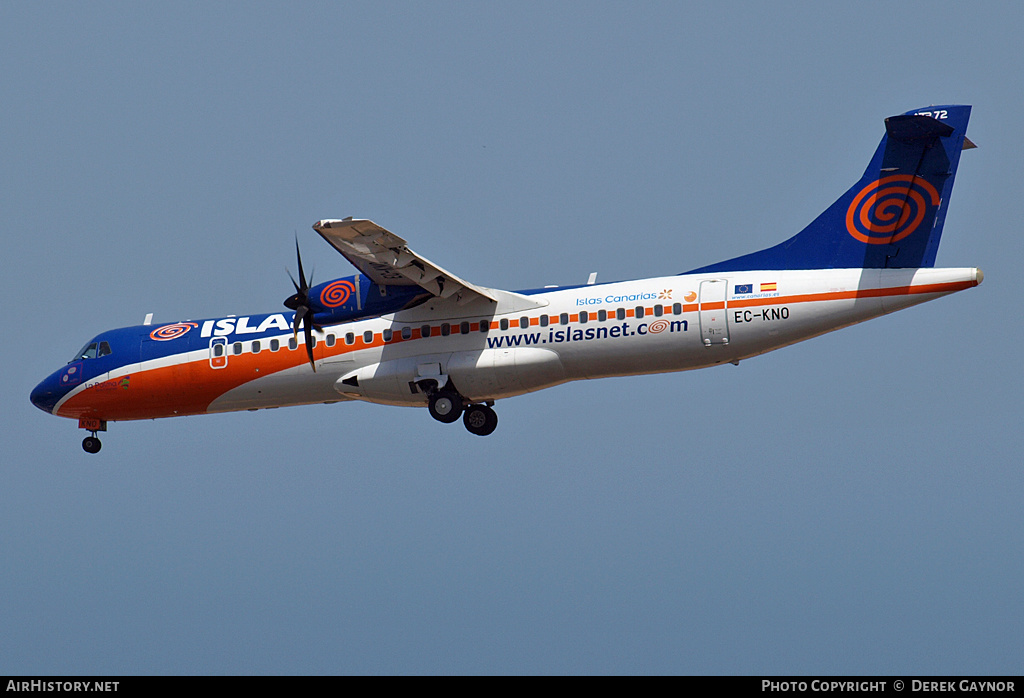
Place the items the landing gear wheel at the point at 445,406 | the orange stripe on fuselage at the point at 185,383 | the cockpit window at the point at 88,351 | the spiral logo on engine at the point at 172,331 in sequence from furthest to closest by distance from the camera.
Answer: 1. the cockpit window at the point at 88,351
2. the spiral logo on engine at the point at 172,331
3. the orange stripe on fuselage at the point at 185,383
4. the landing gear wheel at the point at 445,406

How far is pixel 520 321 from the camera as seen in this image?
26516mm

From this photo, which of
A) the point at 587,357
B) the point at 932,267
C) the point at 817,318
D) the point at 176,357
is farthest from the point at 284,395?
the point at 932,267

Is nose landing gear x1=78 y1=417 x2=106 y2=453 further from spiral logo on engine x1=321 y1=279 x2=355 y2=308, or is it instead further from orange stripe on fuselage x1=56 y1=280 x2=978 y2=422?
spiral logo on engine x1=321 y1=279 x2=355 y2=308

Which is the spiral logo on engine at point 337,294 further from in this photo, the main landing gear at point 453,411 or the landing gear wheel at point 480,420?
the landing gear wheel at point 480,420

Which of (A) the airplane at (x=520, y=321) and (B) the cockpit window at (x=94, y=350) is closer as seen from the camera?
(A) the airplane at (x=520, y=321)

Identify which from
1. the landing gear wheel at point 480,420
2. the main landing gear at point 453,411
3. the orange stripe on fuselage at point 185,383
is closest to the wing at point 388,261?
the orange stripe on fuselage at point 185,383

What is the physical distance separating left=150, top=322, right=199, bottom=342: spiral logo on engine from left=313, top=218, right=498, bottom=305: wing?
5.58 metres

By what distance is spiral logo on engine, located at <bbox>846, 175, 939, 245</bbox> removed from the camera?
24.7 metres

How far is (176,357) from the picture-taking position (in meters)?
28.9

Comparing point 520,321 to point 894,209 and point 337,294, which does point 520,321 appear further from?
point 894,209

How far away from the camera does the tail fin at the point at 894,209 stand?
80.1 ft

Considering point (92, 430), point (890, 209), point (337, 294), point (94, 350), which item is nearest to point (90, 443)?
point (92, 430)

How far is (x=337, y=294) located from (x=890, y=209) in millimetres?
11590
